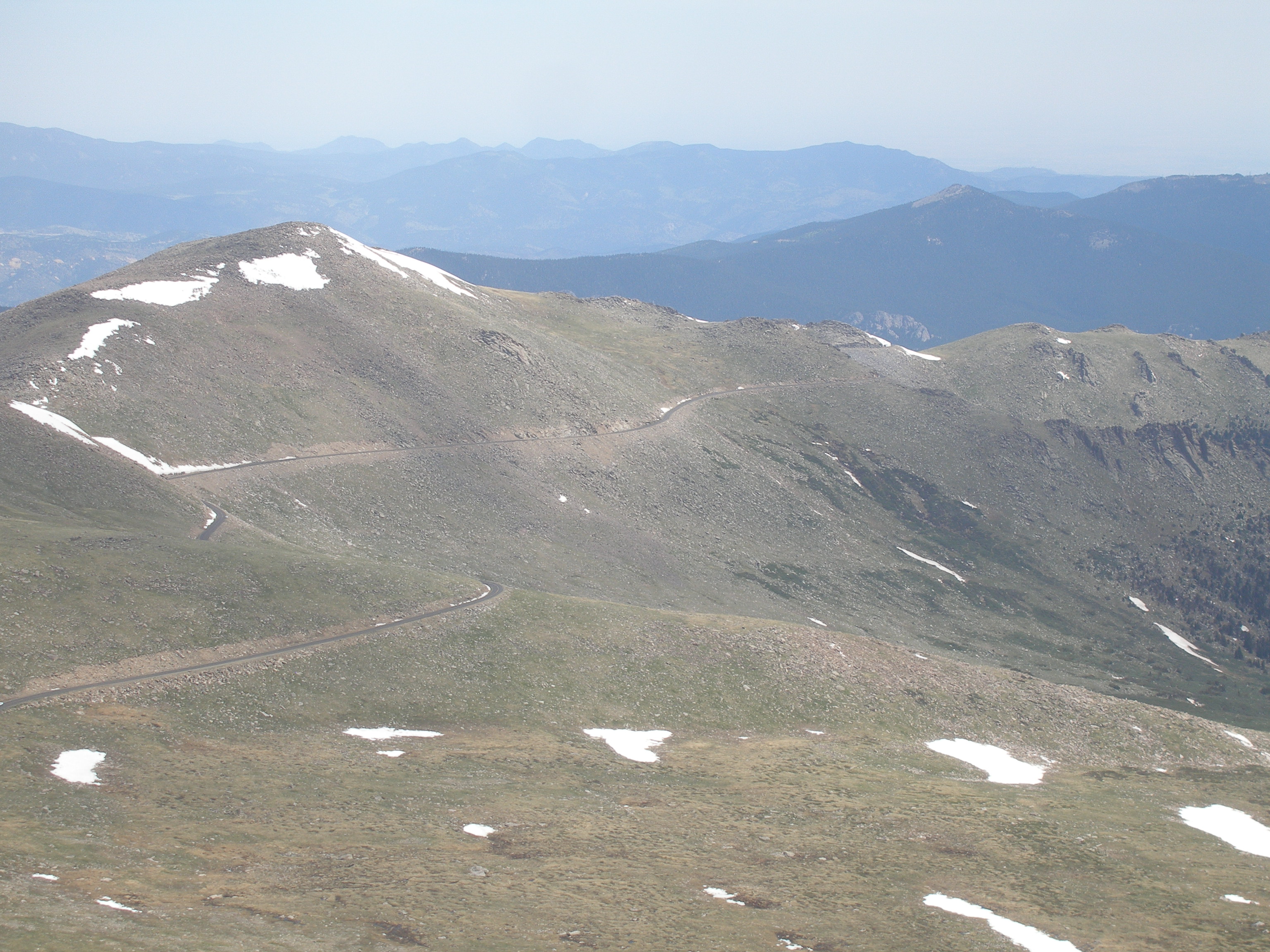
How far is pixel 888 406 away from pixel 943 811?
130m

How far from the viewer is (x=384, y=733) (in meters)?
46.2

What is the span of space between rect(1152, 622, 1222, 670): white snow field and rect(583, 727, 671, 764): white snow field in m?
100

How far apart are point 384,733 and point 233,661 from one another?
9.87 meters

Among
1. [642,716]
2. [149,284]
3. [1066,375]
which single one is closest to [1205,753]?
[642,716]

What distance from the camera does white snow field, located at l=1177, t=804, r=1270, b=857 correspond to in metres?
43.8

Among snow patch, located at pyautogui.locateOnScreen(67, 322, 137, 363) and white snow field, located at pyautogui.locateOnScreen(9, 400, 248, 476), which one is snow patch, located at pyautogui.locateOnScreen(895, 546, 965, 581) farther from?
snow patch, located at pyautogui.locateOnScreen(67, 322, 137, 363)

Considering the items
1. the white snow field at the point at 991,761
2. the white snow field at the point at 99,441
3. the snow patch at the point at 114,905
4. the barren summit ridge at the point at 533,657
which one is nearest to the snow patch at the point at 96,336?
the barren summit ridge at the point at 533,657

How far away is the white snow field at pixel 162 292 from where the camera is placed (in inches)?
4267

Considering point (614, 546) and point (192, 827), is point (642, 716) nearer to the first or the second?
point (192, 827)

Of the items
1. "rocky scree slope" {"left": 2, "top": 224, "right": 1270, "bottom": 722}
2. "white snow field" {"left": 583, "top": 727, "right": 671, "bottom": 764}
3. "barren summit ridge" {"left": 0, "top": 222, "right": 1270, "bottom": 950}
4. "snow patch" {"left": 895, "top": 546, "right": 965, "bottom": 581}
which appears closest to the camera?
"barren summit ridge" {"left": 0, "top": 222, "right": 1270, "bottom": 950}

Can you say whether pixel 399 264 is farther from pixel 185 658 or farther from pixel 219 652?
pixel 185 658

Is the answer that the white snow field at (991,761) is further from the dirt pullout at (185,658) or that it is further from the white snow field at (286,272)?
the white snow field at (286,272)

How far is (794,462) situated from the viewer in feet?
455

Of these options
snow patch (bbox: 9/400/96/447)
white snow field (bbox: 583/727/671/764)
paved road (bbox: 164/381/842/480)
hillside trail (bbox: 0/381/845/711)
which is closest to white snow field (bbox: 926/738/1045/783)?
white snow field (bbox: 583/727/671/764)
